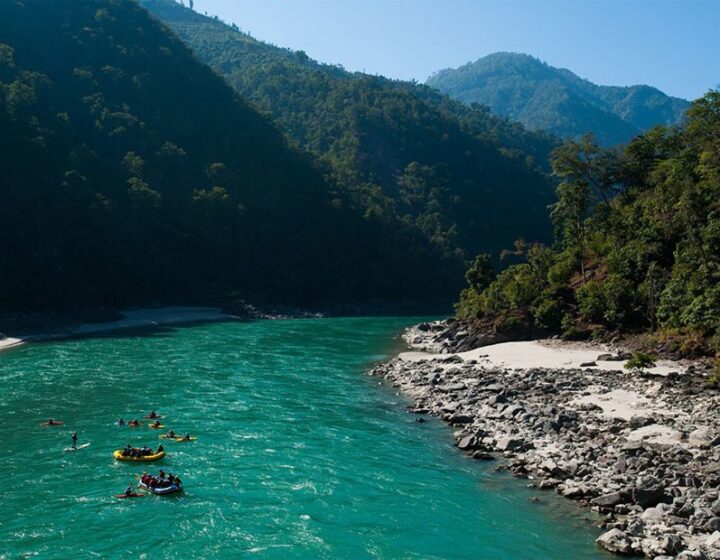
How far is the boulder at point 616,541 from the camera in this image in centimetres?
1905

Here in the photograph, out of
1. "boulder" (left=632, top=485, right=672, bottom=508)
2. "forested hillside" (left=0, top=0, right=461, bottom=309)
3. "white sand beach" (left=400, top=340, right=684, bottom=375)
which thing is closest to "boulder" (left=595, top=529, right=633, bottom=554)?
"boulder" (left=632, top=485, right=672, bottom=508)

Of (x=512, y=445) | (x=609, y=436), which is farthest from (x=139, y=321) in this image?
(x=609, y=436)

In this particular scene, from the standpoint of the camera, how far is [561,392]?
3762cm

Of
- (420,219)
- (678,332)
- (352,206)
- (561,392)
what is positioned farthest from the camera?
(420,219)

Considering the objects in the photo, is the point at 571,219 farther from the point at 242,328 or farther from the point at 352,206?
the point at 352,206

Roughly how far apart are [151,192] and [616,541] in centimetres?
10428

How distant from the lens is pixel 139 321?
278ft

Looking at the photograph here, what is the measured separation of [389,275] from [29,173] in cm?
6906

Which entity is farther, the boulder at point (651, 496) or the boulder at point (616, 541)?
the boulder at point (651, 496)

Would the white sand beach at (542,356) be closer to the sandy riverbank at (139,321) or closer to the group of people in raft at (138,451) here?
the group of people in raft at (138,451)

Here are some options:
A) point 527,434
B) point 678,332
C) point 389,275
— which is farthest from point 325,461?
point 389,275

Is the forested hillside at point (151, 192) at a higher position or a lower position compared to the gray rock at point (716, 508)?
higher

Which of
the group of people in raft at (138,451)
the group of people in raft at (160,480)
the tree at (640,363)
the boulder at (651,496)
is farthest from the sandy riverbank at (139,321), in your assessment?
the boulder at (651,496)

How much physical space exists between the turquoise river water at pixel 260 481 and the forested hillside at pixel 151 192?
49208 mm
